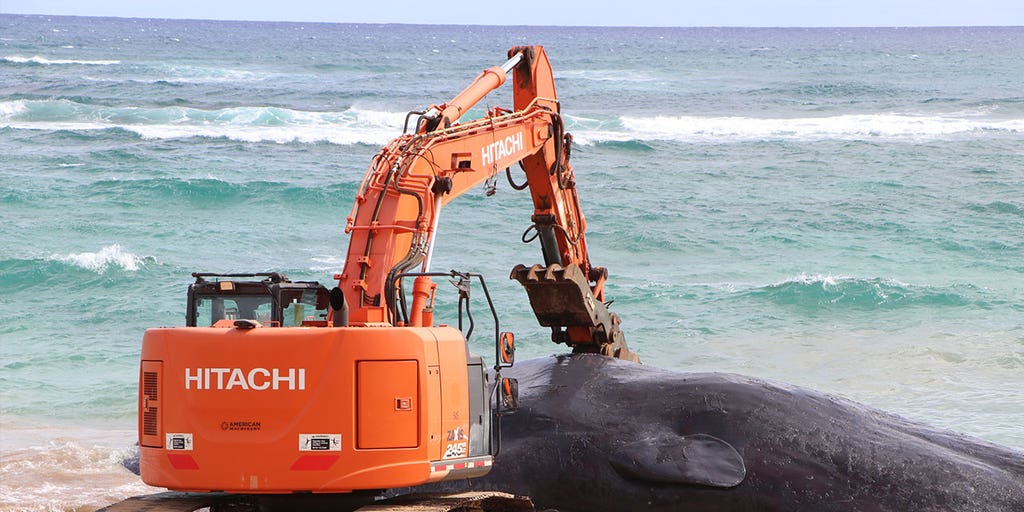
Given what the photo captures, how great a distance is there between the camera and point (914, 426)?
10.3 metres

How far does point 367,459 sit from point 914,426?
16.0 ft

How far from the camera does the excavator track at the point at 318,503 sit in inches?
309

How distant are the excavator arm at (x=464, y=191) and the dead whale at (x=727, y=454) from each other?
4.66 feet

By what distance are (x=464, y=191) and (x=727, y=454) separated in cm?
275

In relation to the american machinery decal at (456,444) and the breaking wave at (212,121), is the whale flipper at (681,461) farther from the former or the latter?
the breaking wave at (212,121)

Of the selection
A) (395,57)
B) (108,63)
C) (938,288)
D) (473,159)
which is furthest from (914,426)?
(395,57)

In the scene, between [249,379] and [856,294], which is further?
[856,294]

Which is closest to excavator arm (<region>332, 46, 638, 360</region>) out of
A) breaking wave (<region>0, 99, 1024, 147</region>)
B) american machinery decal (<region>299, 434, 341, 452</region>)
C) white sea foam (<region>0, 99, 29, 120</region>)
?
american machinery decal (<region>299, 434, 341, 452</region>)

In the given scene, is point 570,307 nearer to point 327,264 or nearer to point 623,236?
point 327,264

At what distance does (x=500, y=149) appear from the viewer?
35.3 feet

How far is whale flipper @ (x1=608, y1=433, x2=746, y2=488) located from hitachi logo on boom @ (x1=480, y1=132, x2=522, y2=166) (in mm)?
2511

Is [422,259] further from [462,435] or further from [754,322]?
[754,322]

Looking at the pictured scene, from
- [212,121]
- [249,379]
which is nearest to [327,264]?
[249,379]

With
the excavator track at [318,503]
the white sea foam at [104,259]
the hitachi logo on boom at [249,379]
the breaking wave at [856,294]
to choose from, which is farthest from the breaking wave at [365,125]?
the hitachi logo on boom at [249,379]
